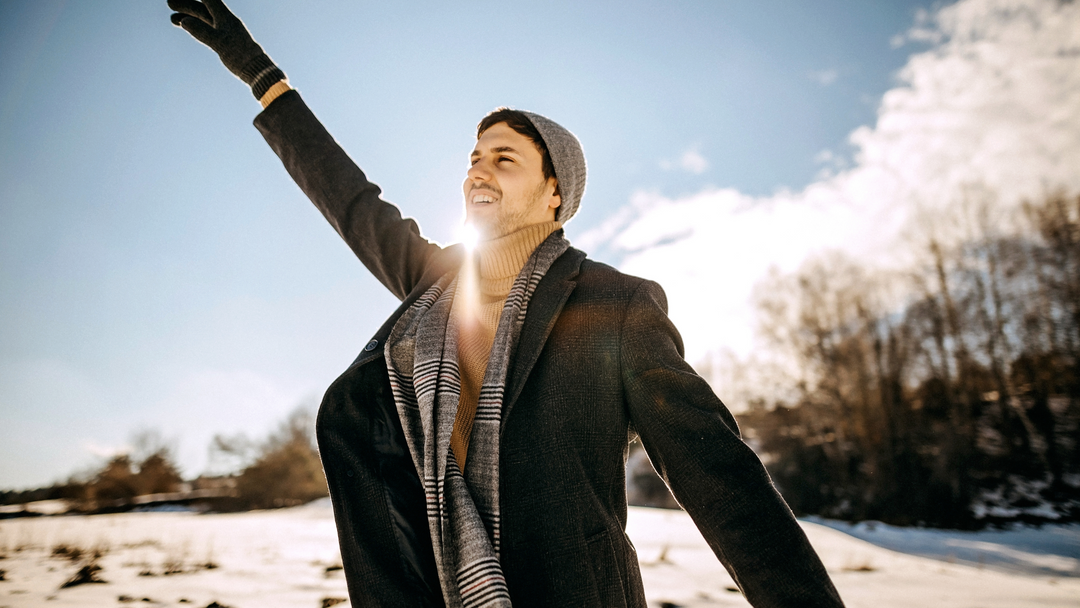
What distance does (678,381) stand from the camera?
118 cm

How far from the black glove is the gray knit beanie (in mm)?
1084

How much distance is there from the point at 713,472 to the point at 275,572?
4763 millimetres

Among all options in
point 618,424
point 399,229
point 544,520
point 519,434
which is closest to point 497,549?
point 544,520

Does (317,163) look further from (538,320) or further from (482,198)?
(538,320)

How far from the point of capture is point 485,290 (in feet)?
5.66

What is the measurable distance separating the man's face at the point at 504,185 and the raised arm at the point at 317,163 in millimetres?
325

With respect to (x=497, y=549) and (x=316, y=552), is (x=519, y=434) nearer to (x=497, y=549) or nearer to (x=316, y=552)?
(x=497, y=549)

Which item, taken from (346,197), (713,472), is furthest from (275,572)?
(713,472)

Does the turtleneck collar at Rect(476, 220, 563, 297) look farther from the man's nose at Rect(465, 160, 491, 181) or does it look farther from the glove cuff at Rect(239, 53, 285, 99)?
the glove cuff at Rect(239, 53, 285, 99)

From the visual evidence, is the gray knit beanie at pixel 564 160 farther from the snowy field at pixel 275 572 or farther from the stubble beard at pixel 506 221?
the snowy field at pixel 275 572

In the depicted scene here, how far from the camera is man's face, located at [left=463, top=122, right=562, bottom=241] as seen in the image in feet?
5.62

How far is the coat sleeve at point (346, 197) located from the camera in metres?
1.89

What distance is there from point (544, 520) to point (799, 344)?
73.6 ft

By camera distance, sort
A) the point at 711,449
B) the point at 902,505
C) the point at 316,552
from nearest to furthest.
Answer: the point at 711,449 → the point at 316,552 → the point at 902,505
